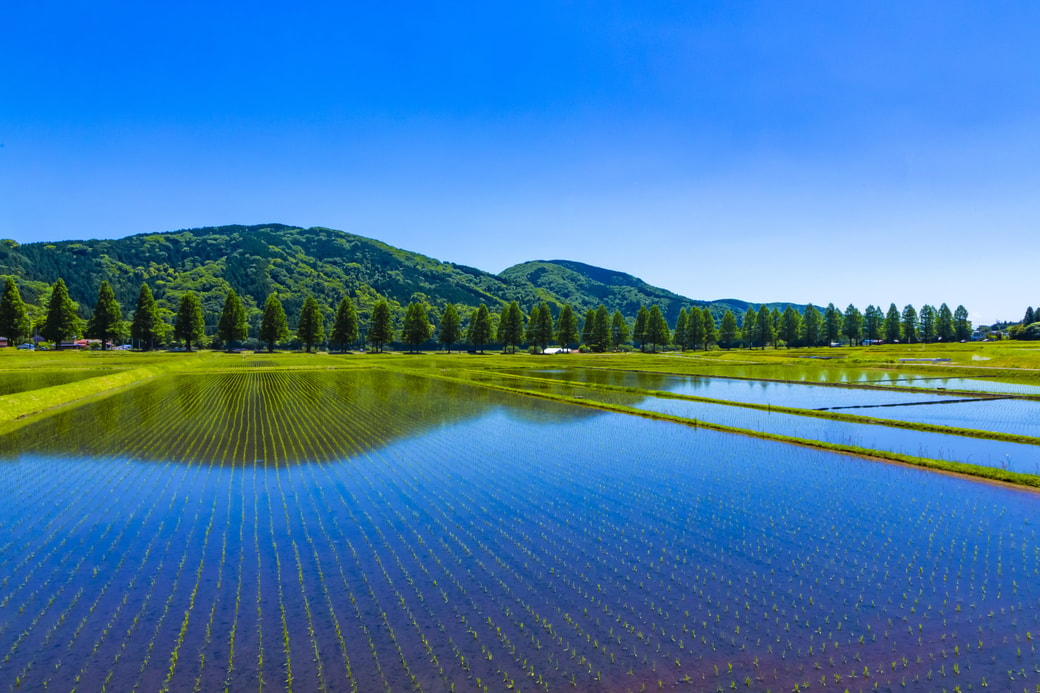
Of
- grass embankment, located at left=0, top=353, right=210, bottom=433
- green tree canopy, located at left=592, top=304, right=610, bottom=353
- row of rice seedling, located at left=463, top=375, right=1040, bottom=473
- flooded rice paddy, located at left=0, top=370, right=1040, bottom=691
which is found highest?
green tree canopy, located at left=592, top=304, right=610, bottom=353

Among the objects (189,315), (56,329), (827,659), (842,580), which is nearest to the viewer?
(827,659)

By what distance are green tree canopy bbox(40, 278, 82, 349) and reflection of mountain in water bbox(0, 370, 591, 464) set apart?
59197 mm

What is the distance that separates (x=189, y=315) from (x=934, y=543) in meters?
114

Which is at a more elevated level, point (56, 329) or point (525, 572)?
point (56, 329)

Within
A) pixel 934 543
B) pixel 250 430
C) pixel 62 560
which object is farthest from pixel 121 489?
pixel 934 543

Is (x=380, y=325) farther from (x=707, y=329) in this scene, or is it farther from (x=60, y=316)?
(x=707, y=329)

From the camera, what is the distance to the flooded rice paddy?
7.71 m

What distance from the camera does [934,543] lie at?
12227mm

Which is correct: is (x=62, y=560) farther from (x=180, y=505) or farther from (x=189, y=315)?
(x=189, y=315)

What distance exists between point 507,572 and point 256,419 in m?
22.8

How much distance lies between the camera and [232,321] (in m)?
113

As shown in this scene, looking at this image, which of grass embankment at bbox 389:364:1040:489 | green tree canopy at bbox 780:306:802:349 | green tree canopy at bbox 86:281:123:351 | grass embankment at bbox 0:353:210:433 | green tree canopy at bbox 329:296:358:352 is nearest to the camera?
grass embankment at bbox 389:364:1040:489

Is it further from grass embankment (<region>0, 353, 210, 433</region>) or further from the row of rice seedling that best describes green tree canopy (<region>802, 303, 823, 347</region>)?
grass embankment (<region>0, 353, 210, 433</region>)

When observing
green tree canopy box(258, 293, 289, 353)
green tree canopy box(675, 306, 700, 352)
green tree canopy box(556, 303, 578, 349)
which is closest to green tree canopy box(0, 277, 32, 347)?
green tree canopy box(258, 293, 289, 353)
